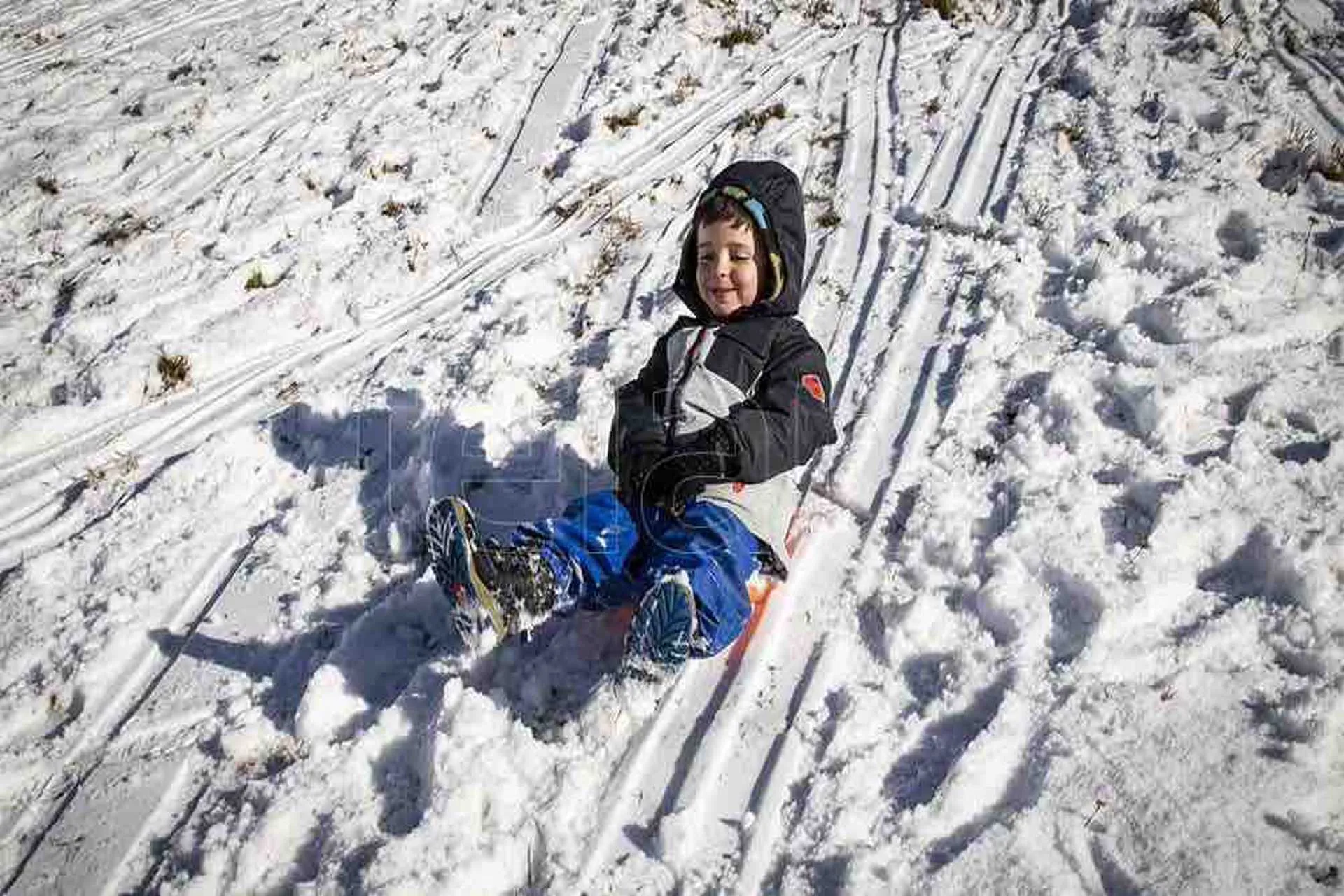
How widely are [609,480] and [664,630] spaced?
1.20 m

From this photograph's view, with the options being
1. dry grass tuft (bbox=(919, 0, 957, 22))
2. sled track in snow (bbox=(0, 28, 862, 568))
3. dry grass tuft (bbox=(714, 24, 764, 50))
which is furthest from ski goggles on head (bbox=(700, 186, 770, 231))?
dry grass tuft (bbox=(919, 0, 957, 22))

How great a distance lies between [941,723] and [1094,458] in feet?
4.36

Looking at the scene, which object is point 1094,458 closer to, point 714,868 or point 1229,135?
point 714,868

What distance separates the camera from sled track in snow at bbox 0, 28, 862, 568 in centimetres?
339

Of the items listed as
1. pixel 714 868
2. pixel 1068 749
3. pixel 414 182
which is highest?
pixel 414 182

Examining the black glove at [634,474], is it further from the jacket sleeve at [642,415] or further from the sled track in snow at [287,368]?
the sled track in snow at [287,368]

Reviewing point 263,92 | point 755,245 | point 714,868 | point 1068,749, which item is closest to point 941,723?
point 1068,749

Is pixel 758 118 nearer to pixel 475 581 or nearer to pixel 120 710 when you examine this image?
pixel 475 581

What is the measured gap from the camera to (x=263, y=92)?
6645 mm

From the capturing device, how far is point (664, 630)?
2.17 meters

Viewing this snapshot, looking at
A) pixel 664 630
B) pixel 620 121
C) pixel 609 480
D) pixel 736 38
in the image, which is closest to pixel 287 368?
pixel 609 480

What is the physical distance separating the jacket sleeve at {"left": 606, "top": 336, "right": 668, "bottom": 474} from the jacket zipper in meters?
0.03

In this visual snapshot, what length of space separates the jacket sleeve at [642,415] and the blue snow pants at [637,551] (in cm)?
19

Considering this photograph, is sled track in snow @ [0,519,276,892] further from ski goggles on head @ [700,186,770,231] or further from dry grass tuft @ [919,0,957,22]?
dry grass tuft @ [919,0,957,22]
